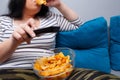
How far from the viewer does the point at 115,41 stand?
1.67m

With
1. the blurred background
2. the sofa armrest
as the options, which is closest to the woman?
the blurred background

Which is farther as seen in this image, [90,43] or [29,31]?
[90,43]

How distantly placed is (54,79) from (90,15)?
0.91 metres

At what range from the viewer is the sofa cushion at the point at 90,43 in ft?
5.18

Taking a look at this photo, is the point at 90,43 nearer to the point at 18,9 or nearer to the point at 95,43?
the point at 95,43

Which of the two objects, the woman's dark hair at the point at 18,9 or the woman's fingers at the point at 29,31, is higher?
the woman's dark hair at the point at 18,9

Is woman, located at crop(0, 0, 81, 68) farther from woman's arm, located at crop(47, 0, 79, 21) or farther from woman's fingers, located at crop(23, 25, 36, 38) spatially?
woman's fingers, located at crop(23, 25, 36, 38)

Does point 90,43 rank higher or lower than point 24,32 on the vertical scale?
lower

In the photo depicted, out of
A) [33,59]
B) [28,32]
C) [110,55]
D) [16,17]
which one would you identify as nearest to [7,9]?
[16,17]

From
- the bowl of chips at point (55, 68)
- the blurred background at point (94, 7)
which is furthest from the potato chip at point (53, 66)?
the blurred background at point (94, 7)

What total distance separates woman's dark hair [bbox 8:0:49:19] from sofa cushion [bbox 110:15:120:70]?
49cm

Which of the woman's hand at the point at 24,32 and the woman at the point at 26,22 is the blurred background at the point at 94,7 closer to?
the woman at the point at 26,22

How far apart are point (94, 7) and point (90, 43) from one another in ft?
1.22

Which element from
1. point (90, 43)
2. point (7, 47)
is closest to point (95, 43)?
point (90, 43)
